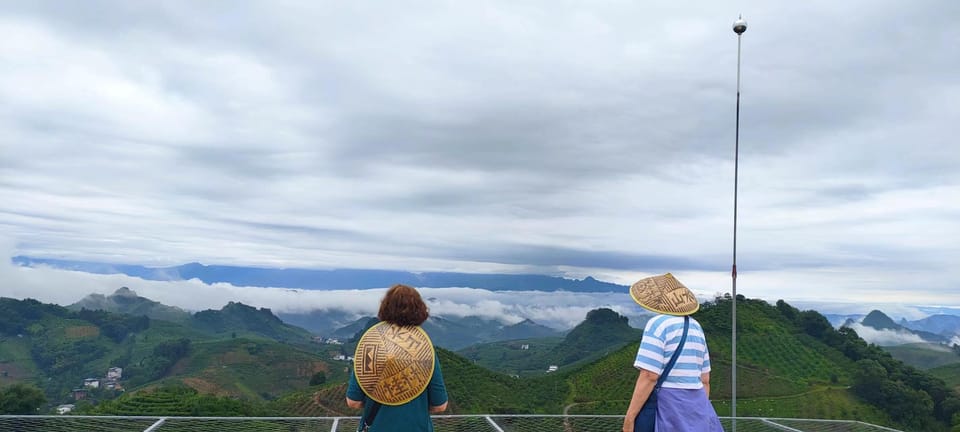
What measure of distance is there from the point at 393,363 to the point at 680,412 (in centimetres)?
163

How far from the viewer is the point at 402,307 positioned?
12.6 feet

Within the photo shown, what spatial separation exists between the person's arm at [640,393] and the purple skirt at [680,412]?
0.29 feet

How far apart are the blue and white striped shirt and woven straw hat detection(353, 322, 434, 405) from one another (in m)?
1.20

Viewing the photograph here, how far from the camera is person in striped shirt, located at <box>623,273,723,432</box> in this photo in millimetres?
3846

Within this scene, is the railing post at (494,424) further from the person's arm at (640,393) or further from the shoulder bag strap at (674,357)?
the shoulder bag strap at (674,357)

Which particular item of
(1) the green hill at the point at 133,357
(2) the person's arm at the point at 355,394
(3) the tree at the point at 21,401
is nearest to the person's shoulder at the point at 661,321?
(2) the person's arm at the point at 355,394

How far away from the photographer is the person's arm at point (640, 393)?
12.6ft

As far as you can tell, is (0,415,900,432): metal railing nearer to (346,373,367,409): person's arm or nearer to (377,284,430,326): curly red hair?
(346,373,367,409): person's arm

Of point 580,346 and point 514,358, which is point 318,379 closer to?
point 580,346

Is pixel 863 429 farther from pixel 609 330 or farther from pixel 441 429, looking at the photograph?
pixel 609 330

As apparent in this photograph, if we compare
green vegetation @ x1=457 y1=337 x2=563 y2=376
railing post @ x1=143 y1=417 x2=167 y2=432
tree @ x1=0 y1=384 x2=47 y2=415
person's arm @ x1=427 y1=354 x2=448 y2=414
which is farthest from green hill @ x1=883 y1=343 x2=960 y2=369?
person's arm @ x1=427 y1=354 x2=448 y2=414

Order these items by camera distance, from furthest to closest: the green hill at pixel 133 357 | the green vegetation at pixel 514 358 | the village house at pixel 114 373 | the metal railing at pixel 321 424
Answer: the green vegetation at pixel 514 358 → the village house at pixel 114 373 → the green hill at pixel 133 357 → the metal railing at pixel 321 424

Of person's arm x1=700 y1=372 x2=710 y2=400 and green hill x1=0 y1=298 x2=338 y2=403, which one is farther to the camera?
green hill x1=0 y1=298 x2=338 y2=403

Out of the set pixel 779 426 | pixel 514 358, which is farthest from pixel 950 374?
pixel 779 426
